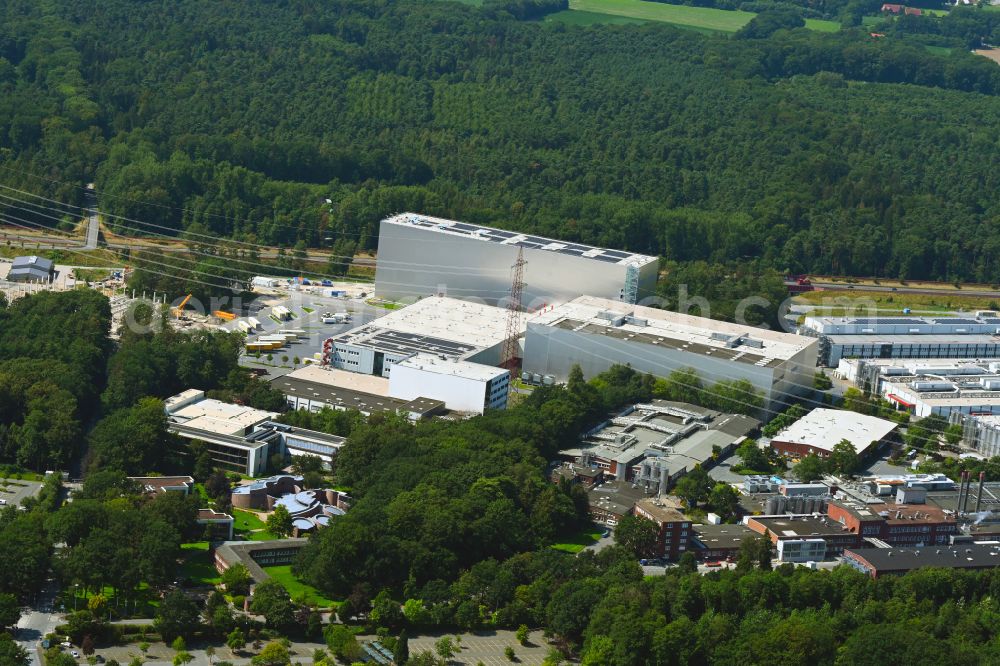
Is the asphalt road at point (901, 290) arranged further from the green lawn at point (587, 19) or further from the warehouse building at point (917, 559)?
the green lawn at point (587, 19)

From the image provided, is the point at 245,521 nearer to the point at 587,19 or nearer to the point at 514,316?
the point at 514,316

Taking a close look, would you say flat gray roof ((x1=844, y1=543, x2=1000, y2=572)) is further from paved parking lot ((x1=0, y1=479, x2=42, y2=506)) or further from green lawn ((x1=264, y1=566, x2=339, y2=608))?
paved parking lot ((x1=0, y1=479, x2=42, y2=506))

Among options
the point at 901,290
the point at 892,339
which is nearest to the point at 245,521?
the point at 892,339

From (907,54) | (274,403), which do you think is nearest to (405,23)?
(907,54)

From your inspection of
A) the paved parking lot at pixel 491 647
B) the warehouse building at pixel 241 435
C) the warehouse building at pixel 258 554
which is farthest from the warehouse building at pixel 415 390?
the paved parking lot at pixel 491 647

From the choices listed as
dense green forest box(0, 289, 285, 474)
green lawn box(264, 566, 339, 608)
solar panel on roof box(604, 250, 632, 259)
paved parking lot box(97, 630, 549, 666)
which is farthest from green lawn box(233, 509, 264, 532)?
solar panel on roof box(604, 250, 632, 259)

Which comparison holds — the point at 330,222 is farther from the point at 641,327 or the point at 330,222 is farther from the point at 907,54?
the point at 907,54
